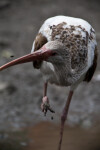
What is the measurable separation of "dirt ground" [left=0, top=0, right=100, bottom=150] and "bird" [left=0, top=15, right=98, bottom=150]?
59.0 inches

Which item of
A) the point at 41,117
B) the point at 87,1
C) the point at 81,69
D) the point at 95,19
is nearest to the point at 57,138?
the point at 41,117

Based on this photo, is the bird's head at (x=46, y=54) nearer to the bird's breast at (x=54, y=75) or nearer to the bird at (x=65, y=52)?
the bird at (x=65, y=52)

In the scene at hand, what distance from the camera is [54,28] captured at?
6.42 meters

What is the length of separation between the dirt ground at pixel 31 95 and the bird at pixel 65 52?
4.92 feet

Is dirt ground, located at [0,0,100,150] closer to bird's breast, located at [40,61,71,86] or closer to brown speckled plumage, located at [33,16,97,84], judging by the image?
bird's breast, located at [40,61,71,86]

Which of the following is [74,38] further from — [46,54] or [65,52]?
[46,54]

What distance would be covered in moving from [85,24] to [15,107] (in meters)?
2.88

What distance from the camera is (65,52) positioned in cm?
545

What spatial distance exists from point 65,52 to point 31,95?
394 cm

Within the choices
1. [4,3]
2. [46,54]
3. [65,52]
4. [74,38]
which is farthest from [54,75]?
[4,3]

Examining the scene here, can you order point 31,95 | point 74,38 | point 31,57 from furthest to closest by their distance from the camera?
point 31,95 → point 74,38 → point 31,57

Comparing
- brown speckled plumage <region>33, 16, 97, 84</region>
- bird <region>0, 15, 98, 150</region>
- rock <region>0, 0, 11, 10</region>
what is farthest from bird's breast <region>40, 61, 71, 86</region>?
rock <region>0, 0, 11, 10</region>

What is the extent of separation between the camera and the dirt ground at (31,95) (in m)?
8.27

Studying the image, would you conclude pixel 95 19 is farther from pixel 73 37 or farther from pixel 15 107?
pixel 73 37
